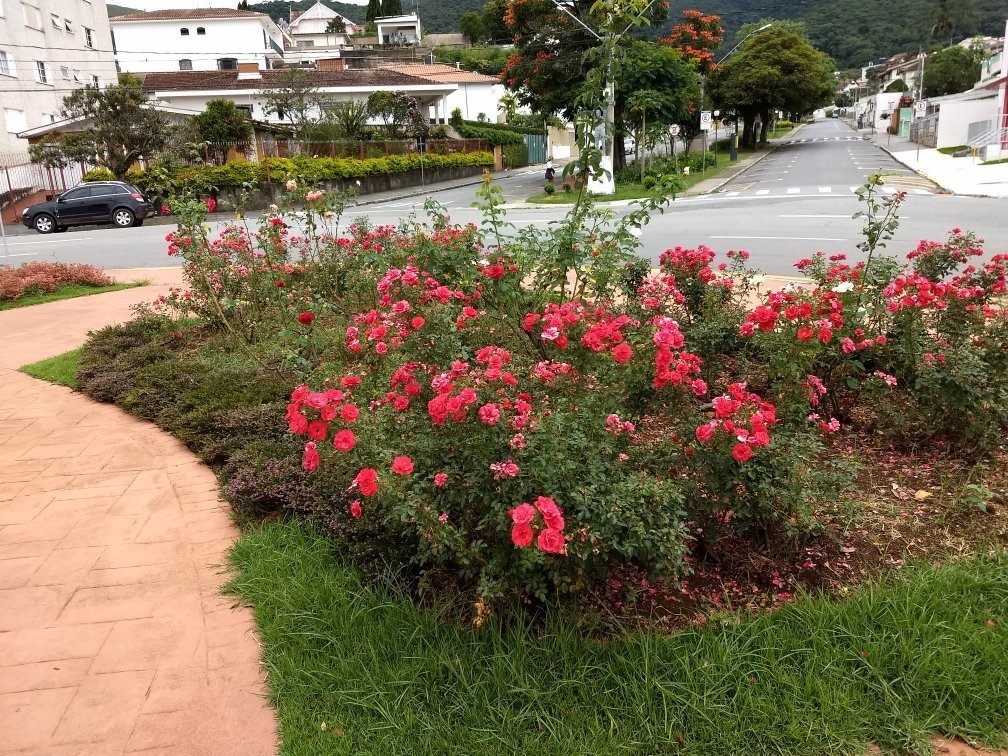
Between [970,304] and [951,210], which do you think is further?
[951,210]

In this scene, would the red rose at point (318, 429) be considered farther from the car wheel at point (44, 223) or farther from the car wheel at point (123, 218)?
the car wheel at point (44, 223)

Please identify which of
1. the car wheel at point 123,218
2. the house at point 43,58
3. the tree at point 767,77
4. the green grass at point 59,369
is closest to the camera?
the green grass at point 59,369

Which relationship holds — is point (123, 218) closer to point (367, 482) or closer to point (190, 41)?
point (367, 482)

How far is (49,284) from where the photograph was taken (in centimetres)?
1107

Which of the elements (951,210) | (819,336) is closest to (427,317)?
(819,336)

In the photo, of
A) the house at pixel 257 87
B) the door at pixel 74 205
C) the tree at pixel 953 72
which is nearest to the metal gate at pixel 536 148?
the house at pixel 257 87

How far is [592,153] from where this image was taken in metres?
3.81

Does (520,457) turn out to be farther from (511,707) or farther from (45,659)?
(45,659)

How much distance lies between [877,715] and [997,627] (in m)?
0.65

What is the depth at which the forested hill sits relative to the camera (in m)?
104

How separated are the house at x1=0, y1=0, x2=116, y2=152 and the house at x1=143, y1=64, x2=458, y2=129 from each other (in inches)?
114

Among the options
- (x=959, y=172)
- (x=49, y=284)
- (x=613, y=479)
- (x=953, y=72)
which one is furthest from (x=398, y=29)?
(x=613, y=479)

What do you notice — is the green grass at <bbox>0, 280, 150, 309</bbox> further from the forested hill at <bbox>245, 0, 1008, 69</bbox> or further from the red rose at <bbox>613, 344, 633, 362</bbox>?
the forested hill at <bbox>245, 0, 1008, 69</bbox>

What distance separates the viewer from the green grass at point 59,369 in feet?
21.4
